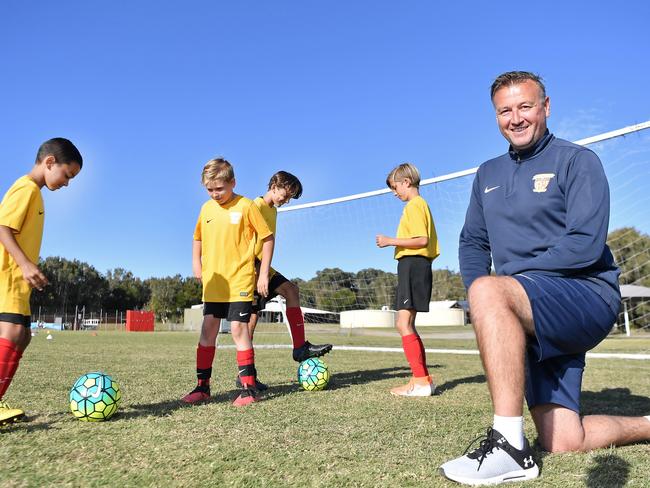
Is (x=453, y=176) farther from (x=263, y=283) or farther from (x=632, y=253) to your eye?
(x=632, y=253)

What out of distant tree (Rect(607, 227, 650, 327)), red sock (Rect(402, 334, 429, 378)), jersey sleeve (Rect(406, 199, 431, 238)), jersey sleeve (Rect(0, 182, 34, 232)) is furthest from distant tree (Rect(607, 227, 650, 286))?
jersey sleeve (Rect(0, 182, 34, 232))

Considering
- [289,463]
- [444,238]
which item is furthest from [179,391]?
[444,238]

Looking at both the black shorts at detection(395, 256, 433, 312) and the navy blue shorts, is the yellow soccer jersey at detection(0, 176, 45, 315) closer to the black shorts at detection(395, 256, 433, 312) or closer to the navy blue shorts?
the navy blue shorts

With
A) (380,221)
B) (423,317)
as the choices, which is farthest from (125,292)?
(380,221)

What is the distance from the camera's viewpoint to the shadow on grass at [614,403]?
3.85 meters

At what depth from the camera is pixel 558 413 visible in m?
2.59

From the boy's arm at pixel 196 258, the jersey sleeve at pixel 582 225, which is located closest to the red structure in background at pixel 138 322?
the boy's arm at pixel 196 258

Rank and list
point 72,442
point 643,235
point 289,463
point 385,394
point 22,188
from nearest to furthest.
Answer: point 289,463, point 72,442, point 22,188, point 385,394, point 643,235

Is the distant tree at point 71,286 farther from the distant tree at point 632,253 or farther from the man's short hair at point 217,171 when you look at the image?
the man's short hair at point 217,171

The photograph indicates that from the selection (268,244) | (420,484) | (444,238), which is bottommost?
(420,484)

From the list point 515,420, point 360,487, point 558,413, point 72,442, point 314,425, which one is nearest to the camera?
point 360,487

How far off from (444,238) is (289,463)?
1337 cm

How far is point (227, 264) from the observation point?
460 centimetres

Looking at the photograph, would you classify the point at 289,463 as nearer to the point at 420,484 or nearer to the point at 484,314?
the point at 420,484
